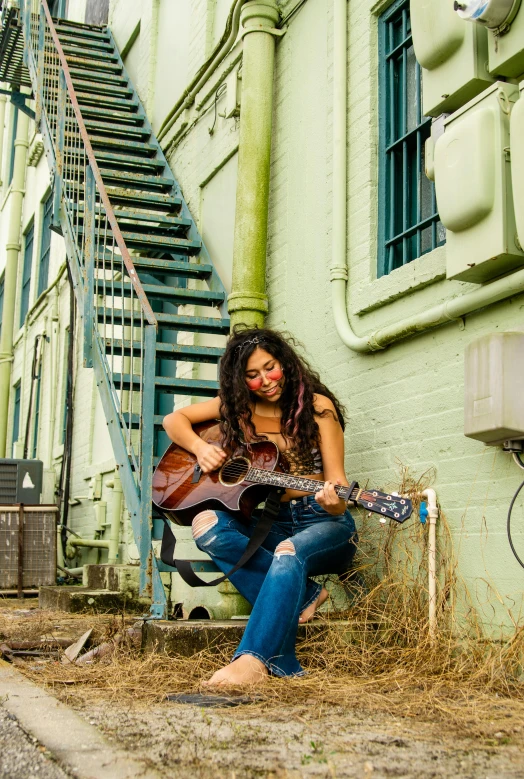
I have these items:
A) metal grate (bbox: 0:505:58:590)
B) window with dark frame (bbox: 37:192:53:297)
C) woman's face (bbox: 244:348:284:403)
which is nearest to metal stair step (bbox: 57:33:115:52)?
window with dark frame (bbox: 37:192:53:297)

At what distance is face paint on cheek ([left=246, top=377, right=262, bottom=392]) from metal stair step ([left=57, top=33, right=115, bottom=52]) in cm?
731

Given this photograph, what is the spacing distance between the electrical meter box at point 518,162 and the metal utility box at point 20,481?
7.48 m

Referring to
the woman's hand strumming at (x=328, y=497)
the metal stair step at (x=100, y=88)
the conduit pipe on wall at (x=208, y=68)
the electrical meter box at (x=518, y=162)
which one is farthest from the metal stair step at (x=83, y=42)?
the woman's hand strumming at (x=328, y=497)

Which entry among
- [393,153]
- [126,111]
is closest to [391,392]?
[393,153]

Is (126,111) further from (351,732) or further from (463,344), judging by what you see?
(351,732)

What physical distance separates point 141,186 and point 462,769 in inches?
267

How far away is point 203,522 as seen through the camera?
13.6 ft

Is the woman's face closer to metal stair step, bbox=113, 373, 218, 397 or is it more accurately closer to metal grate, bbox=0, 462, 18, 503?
metal stair step, bbox=113, 373, 218, 397

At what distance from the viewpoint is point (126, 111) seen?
942 centimetres

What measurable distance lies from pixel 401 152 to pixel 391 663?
2.75m

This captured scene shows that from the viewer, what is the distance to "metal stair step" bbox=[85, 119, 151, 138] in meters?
8.59

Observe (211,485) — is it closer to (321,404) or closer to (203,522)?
(203,522)

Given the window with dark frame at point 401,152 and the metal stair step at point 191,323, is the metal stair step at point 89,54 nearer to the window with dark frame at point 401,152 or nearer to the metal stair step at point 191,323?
the metal stair step at point 191,323

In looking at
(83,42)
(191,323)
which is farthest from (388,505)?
(83,42)
